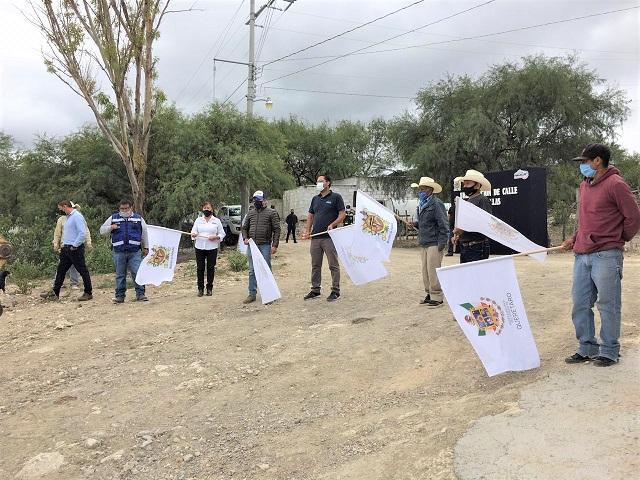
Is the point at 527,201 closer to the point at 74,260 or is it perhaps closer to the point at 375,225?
the point at 375,225

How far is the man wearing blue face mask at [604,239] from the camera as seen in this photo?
160 inches

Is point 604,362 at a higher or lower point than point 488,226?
lower

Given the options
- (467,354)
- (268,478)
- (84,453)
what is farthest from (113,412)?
(467,354)

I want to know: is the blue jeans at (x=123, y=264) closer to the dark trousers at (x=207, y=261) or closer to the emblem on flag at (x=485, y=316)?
the dark trousers at (x=207, y=261)

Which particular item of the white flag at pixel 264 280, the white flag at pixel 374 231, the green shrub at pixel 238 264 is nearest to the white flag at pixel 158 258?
the white flag at pixel 264 280

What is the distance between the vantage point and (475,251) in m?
6.15

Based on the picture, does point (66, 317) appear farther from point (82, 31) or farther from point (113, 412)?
point (82, 31)

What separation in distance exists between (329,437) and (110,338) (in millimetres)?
4083

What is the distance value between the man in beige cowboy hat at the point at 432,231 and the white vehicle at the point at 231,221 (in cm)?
1664

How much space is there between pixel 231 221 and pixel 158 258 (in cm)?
1479

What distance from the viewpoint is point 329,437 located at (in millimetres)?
3871

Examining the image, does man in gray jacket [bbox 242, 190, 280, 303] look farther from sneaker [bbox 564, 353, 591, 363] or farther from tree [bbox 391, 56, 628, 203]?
tree [bbox 391, 56, 628, 203]

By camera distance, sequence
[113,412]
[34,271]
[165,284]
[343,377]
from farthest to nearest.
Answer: [34,271] < [165,284] < [343,377] < [113,412]

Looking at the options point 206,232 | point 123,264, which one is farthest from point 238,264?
point 123,264
